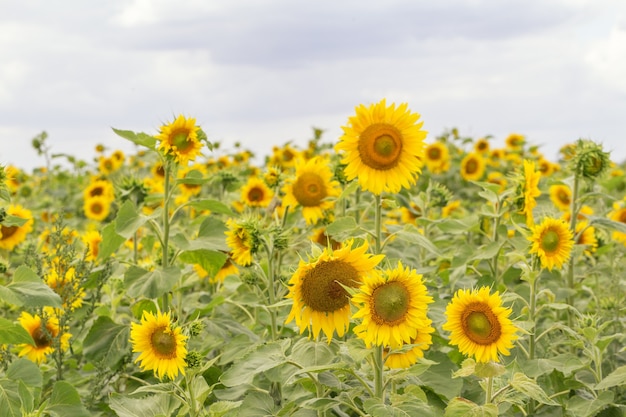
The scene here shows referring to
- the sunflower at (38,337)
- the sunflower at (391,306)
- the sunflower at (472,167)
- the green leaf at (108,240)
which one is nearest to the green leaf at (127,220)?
the green leaf at (108,240)

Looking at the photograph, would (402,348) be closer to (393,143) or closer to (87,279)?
(393,143)

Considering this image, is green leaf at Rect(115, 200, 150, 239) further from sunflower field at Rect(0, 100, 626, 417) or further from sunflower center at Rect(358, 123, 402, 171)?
sunflower center at Rect(358, 123, 402, 171)

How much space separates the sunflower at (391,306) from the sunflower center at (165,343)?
2.02 feet

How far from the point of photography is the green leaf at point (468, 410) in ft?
6.76

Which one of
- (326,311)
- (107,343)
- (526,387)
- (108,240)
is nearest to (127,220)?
(108,240)

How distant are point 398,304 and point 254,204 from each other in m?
2.38

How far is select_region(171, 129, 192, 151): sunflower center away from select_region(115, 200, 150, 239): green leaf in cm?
30

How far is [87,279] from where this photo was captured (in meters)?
3.24

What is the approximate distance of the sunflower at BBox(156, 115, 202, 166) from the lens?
2.99 meters

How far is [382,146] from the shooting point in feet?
8.63

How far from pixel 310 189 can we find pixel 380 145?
1012 millimetres

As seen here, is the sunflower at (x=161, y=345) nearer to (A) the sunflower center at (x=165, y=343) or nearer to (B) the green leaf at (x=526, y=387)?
(A) the sunflower center at (x=165, y=343)

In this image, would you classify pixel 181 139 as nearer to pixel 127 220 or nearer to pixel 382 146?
pixel 127 220

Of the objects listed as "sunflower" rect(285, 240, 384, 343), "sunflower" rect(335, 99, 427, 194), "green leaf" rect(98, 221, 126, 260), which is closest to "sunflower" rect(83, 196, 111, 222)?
"green leaf" rect(98, 221, 126, 260)
